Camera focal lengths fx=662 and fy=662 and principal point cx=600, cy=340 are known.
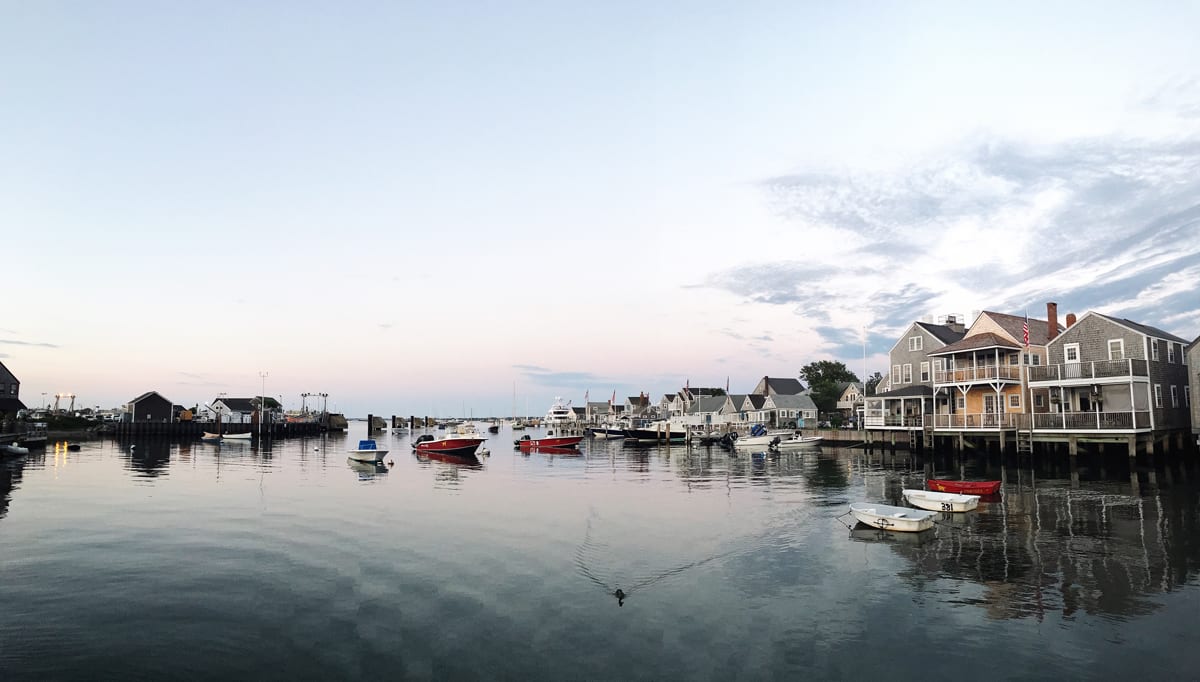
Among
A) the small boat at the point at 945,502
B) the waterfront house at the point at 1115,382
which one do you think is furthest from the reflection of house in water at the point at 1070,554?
the waterfront house at the point at 1115,382

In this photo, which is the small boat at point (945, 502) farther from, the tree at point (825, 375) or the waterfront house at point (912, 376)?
the tree at point (825, 375)

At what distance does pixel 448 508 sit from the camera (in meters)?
34.8

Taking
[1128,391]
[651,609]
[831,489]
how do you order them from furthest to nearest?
[1128,391] < [831,489] < [651,609]

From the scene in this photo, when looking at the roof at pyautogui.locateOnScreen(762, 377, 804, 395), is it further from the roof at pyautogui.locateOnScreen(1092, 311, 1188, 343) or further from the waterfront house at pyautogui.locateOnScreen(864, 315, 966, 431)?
the roof at pyautogui.locateOnScreen(1092, 311, 1188, 343)

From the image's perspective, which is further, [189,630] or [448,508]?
[448,508]

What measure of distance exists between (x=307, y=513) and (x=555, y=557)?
15.9m

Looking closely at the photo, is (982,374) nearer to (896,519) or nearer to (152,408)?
(896,519)

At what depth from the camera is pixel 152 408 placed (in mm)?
117812

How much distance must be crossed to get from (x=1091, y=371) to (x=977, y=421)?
10087mm

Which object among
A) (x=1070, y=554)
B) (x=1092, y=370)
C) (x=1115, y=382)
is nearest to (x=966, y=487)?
(x=1070, y=554)

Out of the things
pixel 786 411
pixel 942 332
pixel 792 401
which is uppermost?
pixel 942 332

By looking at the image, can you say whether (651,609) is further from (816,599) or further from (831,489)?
(831,489)

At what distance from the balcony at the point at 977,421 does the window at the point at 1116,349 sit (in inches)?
298

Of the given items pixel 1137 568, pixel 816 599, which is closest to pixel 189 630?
pixel 816 599
